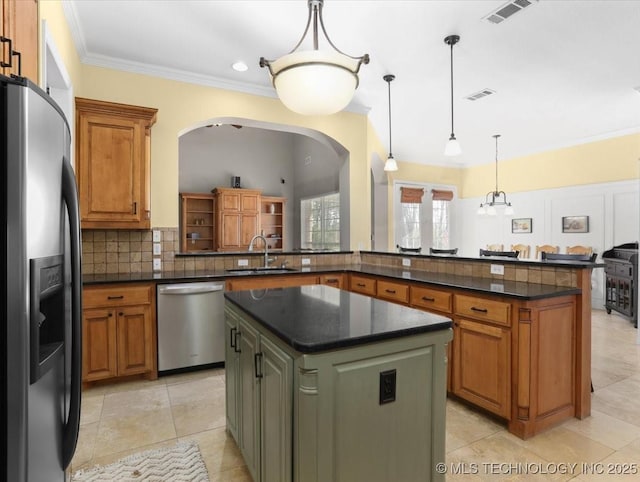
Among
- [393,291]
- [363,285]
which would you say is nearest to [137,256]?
[363,285]

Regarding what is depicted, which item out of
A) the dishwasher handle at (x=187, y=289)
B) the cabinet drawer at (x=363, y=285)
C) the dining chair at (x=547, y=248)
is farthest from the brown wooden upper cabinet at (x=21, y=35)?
the dining chair at (x=547, y=248)

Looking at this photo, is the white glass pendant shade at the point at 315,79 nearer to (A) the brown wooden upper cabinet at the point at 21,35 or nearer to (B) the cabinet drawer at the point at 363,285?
(A) the brown wooden upper cabinet at the point at 21,35

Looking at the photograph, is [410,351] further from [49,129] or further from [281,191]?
[281,191]

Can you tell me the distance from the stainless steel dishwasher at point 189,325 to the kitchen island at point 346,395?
178 cm

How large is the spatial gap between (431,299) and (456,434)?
0.94 metres

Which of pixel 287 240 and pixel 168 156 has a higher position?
pixel 168 156

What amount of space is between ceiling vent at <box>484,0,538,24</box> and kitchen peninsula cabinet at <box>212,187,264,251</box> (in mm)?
5586

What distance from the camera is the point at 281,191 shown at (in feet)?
28.1

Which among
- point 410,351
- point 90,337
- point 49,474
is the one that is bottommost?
point 90,337

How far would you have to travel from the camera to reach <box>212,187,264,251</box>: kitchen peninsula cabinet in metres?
7.46

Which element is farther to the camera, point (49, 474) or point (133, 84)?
point (133, 84)

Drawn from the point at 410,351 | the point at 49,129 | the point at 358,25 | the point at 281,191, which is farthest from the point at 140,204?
the point at 281,191

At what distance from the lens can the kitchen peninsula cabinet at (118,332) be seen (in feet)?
9.83

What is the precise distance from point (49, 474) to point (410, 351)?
116cm
